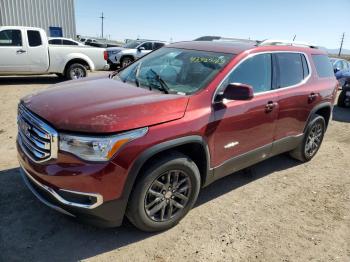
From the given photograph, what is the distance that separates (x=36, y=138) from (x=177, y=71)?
175 centimetres

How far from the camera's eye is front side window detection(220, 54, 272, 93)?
148 inches

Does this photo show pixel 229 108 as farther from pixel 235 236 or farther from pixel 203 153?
pixel 235 236

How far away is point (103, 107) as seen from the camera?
3.00 m

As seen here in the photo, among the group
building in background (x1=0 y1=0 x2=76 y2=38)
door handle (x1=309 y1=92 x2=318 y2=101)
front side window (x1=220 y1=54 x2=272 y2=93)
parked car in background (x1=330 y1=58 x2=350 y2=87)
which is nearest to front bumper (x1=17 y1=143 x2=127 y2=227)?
front side window (x1=220 y1=54 x2=272 y2=93)

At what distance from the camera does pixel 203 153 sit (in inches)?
136

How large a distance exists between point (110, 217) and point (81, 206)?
0.28 meters

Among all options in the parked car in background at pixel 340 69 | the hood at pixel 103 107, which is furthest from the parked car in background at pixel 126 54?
the hood at pixel 103 107

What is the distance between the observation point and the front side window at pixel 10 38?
10.5 m

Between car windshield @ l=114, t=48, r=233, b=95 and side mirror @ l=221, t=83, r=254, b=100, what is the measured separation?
26 cm

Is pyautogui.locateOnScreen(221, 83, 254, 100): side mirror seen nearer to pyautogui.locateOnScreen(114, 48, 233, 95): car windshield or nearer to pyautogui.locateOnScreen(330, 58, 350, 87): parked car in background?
pyautogui.locateOnScreen(114, 48, 233, 95): car windshield

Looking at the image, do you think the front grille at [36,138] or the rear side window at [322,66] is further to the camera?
the rear side window at [322,66]

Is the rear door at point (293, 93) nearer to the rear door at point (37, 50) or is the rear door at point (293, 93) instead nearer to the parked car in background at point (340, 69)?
the rear door at point (37, 50)

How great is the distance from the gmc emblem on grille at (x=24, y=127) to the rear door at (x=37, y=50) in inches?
335

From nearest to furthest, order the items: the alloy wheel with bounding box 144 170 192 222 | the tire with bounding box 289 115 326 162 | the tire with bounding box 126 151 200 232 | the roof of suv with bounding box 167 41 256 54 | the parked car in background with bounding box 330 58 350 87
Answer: the tire with bounding box 126 151 200 232
the alloy wheel with bounding box 144 170 192 222
the roof of suv with bounding box 167 41 256 54
the tire with bounding box 289 115 326 162
the parked car in background with bounding box 330 58 350 87
